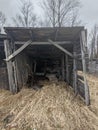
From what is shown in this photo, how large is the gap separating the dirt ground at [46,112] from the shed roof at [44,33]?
198cm

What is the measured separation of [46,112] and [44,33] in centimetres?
251

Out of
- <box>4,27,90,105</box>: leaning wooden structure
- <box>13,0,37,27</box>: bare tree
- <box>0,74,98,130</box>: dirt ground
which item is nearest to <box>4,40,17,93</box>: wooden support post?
<box>4,27,90,105</box>: leaning wooden structure

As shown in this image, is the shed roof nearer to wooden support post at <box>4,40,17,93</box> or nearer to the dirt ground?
wooden support post at <box>4,40,17,93</box>

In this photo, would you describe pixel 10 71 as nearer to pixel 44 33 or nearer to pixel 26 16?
pixel 44 33

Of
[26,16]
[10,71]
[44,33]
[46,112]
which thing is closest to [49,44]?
[44,33]

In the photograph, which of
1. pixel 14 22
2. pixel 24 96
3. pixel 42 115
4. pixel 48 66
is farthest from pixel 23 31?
pixel 14 22

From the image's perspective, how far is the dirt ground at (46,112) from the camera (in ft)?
12.6

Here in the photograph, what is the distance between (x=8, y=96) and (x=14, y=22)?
19.2 meters

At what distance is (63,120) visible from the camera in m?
4.04

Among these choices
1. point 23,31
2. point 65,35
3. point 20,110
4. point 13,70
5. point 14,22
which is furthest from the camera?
point 14,22

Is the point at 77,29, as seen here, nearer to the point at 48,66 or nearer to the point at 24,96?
the point at 24,96

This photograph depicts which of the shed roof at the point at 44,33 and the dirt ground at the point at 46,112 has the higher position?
the shed roof at the point at 44,33

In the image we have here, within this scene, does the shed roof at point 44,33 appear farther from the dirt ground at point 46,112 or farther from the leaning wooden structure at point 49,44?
the dirt ground at point 46,112

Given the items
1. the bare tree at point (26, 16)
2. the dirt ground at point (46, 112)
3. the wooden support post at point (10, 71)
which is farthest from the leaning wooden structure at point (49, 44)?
the bare tree at point (26, 16)
